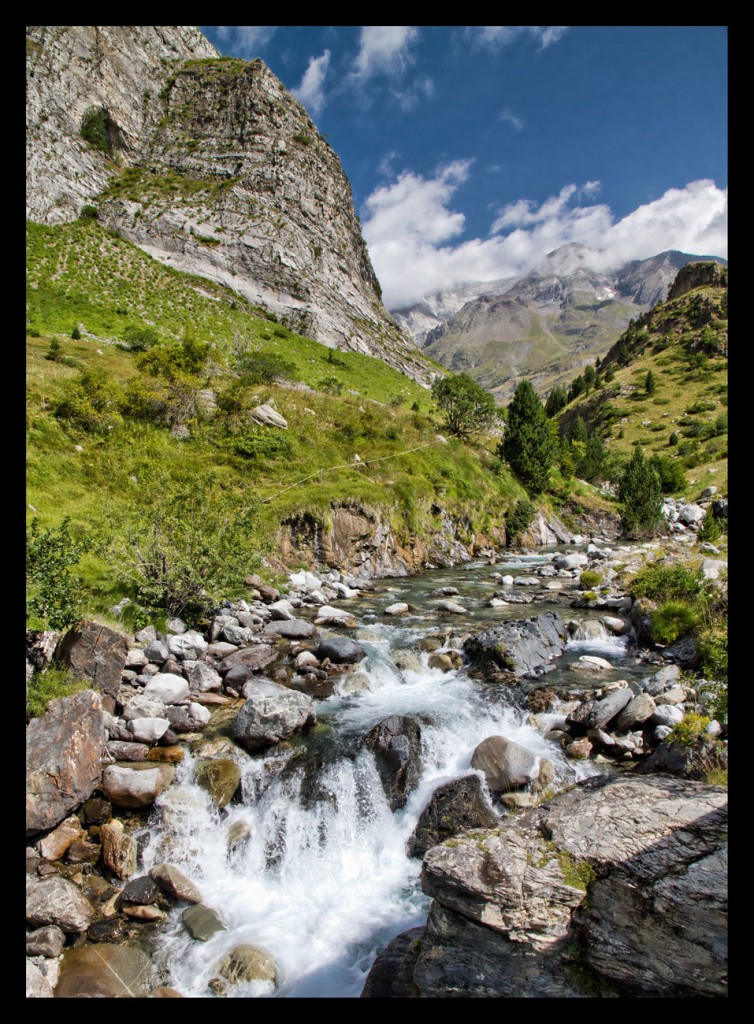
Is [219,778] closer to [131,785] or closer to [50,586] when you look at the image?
[131,785]

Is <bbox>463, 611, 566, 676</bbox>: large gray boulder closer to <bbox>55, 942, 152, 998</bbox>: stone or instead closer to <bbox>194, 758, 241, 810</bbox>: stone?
<bbox>194, 758, 241, 810</bbox>: stone

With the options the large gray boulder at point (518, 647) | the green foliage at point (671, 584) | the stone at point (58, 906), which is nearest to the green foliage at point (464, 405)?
the green foliage at point (671, 584)

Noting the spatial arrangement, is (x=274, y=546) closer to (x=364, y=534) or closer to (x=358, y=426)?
(x=364, y=534)

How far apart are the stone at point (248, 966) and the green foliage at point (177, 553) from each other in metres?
9.46

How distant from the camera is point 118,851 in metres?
7.30

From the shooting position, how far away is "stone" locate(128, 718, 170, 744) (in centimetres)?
924

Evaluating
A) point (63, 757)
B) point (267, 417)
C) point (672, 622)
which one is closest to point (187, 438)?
point (267, 417)

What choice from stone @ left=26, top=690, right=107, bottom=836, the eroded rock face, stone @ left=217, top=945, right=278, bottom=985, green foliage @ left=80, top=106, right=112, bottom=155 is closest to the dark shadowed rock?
the eroded rock face

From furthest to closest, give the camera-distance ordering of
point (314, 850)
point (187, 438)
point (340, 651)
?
point (187, 438)
point (340, 651)
point (314, 850)

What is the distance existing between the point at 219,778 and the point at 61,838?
2460 mm

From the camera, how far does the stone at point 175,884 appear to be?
7062mm

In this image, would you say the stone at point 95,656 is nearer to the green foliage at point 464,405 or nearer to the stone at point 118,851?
the stone at point 118,851
